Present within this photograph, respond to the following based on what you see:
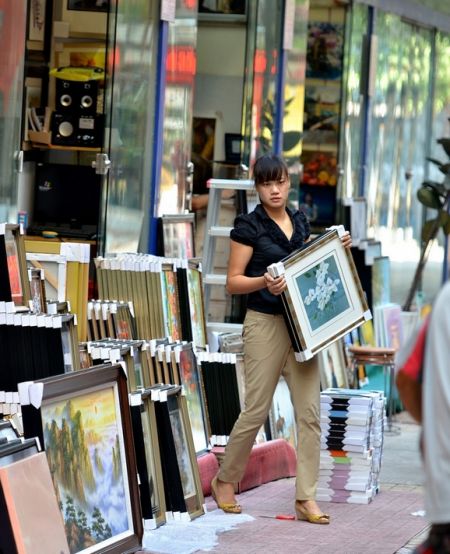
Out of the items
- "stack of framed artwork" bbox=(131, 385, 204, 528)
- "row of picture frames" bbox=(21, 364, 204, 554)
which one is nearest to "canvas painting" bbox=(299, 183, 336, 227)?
"stack of framed artwork" bbox=(131, 385, 204, 528)

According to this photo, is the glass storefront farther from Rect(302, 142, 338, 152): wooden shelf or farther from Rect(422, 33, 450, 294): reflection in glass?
Rect(302, 142, 338, 152): wooden shelf

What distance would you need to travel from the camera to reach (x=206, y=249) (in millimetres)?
10633

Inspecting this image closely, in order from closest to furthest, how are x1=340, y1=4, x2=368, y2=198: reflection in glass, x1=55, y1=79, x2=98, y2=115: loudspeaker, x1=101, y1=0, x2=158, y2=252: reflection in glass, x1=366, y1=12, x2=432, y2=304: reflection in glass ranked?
x1=101, y1=0, x2=158, y2=252: reflection in glass < x1=55, y1=79, x2=98, y2=115: loudspeaker < x1=340, y1=4, x2=368, y2=198: reflection in glass < x1=366, y1=12, x2=432, y2=304: reflection in glass

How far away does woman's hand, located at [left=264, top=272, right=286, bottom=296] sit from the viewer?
7.20 m

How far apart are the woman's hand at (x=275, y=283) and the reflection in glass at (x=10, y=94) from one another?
208 cm

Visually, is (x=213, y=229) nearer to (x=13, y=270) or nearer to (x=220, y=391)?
(x=220, y=391)

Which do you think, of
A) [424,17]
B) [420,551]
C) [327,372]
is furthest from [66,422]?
[424,17]

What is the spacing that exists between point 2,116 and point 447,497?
5.55 meters

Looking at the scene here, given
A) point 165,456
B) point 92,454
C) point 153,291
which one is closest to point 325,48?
point 153,291

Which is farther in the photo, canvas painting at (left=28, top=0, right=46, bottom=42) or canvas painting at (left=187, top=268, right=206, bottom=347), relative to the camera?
canvas painting at (left=28, top=0, right=46, bottom=42)

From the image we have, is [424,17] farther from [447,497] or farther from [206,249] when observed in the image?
[447,497]

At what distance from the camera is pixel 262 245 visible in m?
7.43

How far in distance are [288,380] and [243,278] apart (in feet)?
1.90

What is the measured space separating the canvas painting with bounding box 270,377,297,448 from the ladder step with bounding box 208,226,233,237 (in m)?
1.16
